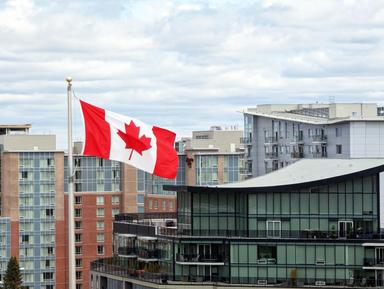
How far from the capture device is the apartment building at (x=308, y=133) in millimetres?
113500

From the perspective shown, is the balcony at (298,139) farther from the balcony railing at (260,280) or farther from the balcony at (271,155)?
the balcony railing at (260,280)

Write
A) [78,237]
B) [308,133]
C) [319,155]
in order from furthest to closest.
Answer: [78,237] → [308,133] → [319,155]

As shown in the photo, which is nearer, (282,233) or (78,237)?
(282,233)

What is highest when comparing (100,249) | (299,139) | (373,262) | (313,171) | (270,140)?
(270,140)

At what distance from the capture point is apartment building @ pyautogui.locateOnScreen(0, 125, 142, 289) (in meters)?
160

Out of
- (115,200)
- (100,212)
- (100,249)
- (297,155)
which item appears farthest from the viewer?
(115,200)

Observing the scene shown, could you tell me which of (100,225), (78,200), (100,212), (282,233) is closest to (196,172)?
(100,212)

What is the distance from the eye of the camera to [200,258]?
83.9 m

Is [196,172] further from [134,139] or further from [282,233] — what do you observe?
[134,139]

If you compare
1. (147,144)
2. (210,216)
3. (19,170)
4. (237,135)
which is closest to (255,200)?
(210,216)

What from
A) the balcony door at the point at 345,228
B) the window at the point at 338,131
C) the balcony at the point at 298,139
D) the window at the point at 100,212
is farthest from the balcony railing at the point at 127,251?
the window at the point at 100,212

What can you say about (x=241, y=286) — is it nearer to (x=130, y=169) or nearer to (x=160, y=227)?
(x=160, y=227)

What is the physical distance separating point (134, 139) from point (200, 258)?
134 feet

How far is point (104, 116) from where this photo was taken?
4319 cm
